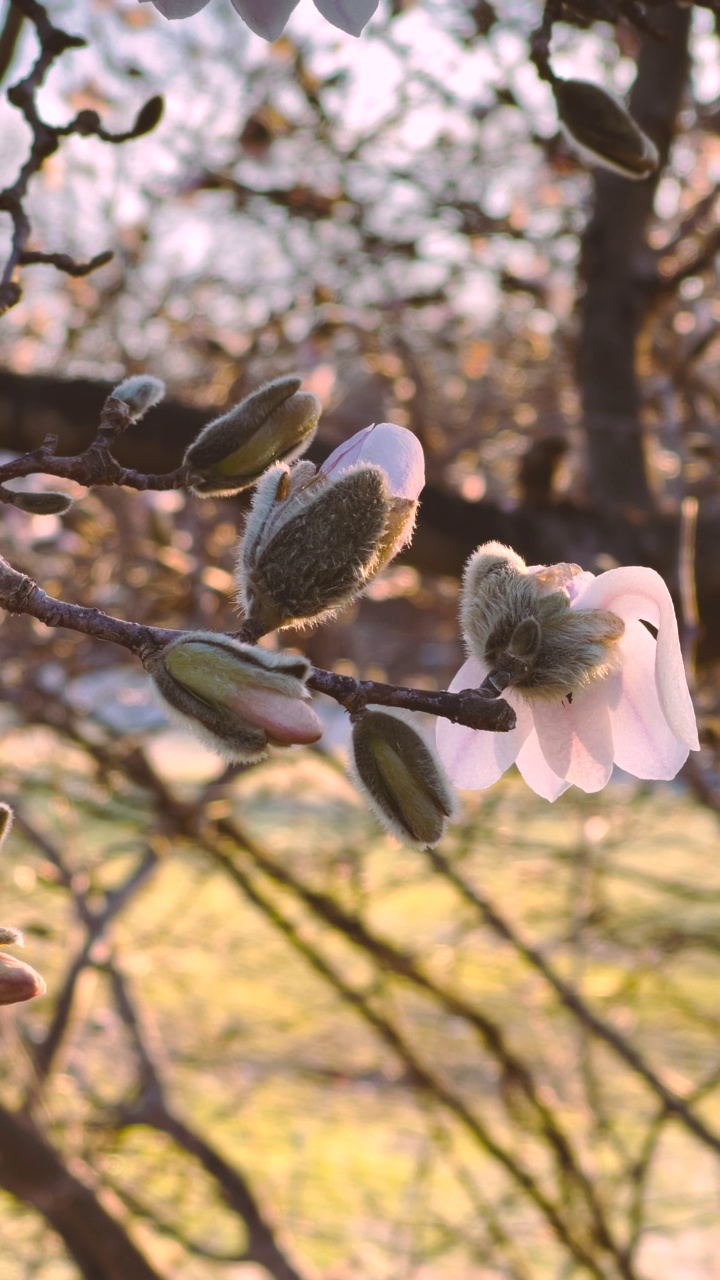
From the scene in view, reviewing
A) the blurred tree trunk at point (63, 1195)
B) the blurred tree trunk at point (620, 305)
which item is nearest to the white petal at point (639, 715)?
the blurred tree trunk at point (620, 305)

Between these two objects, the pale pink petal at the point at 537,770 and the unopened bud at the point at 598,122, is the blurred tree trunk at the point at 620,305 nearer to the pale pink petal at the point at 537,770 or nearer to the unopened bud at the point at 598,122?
the unopened bud at the point at 598,122

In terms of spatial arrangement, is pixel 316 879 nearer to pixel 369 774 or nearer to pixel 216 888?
pixel 216 888

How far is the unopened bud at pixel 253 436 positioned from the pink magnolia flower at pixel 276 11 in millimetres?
166

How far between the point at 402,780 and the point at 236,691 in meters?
0.11

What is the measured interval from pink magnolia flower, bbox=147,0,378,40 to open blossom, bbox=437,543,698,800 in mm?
263

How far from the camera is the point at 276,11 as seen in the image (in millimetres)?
587

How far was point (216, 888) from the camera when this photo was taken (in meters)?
4.97

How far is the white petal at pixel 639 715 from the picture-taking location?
2.09ft

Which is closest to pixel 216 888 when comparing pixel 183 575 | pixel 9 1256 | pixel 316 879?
pixel 316 879

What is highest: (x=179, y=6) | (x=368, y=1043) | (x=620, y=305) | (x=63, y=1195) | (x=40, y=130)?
(x=179, y=6)

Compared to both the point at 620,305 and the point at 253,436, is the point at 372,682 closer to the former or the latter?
the point at 253,436

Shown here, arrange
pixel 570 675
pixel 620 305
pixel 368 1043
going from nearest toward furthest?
pixel 570 675 < pixel 620 305 < pixel 368 1043

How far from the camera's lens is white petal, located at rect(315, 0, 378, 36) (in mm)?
579

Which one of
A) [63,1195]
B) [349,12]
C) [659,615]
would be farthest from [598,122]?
[63,1195]
